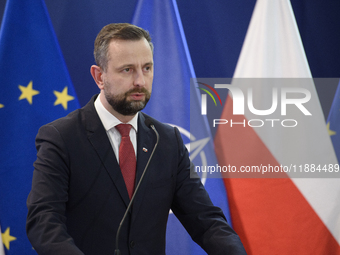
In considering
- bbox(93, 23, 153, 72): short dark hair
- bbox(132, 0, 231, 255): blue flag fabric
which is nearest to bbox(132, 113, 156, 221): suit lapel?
bbox(93, 23, 153, 72): short dark hair

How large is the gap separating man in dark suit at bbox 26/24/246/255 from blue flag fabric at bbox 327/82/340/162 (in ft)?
4.15

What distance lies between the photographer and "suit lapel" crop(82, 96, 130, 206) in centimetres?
147

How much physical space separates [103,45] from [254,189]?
1491 mm

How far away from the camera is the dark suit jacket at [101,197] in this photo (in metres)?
1.35

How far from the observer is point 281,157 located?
7.88ft

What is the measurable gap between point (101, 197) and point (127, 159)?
20cm

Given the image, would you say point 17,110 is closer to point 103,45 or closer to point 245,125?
point 103,45

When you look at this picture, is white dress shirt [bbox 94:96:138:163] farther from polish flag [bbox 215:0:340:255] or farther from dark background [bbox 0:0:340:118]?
polish flag [bbox 215:0:340:255]

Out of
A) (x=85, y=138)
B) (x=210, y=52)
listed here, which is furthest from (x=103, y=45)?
(x=210, y=52)

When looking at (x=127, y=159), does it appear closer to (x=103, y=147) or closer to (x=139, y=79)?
(x=103, y=147)

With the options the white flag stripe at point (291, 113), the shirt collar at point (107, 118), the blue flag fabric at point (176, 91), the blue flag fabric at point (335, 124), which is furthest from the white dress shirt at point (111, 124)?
the blue flag fabric at point (335, 124)

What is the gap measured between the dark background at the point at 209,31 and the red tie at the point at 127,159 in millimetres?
977

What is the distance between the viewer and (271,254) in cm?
240

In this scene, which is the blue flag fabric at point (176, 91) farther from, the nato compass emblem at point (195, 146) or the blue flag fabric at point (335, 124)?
the blue flag fabric at point (335, 124)
